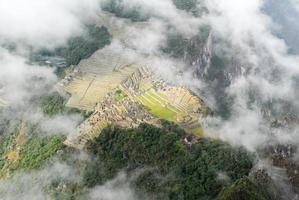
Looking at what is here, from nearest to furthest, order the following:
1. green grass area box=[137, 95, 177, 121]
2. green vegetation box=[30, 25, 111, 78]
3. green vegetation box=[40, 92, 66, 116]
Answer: green grass area box=[137, 95, 177, 121], green vegetation box=[40, 92, 66, 116], green vegetation box=[30, 25, 111, 78]

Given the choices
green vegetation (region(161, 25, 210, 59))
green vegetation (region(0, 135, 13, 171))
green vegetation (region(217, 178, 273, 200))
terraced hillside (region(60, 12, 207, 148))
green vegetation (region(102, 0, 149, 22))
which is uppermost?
green vegetation (region(217, 178, 273, 200))

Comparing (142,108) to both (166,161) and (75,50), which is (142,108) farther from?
(75,50)

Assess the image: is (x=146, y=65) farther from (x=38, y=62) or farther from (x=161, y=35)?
(x=38, y=62)

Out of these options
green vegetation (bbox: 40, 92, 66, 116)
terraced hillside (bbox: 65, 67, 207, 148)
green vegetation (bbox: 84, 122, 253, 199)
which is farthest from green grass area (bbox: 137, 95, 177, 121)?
green vegetation (bbox: 40, 92, 66, 116)

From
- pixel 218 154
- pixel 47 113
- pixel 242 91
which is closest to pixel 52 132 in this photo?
pixel 47 113

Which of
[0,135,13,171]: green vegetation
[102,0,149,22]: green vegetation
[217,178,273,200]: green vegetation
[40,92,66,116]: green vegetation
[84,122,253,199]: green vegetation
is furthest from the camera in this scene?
[102,0,149,22]: green vegetation

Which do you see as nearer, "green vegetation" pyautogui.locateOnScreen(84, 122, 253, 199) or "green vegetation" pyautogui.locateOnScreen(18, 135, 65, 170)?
"green vegetation" pyautogui.locateOnScreen(84, 122, 253, 199)

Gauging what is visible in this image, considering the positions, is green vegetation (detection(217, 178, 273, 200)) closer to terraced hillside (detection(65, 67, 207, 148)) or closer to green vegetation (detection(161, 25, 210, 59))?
terraced hillside (detection(65, 67, 207, 148))
